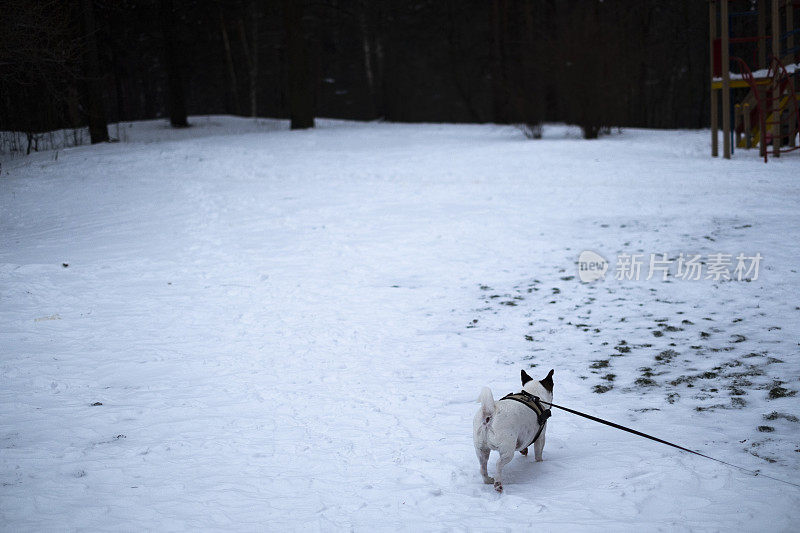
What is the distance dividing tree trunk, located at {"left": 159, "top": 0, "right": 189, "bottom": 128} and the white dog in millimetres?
24584

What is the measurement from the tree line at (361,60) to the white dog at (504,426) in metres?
13.8

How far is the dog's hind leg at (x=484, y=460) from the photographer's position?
12.6 feet

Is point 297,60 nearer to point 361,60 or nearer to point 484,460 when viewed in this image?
point 484,460

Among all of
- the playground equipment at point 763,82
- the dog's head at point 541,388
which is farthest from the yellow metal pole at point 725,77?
the dog's head at point 541,388

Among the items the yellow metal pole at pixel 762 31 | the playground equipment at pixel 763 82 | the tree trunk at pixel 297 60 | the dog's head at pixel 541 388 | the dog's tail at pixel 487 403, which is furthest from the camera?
the tree trunk at pixel 297 60

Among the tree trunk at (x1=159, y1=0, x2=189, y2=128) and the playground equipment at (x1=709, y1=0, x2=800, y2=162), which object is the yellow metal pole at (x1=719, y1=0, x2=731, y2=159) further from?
the tree trunk at (x1=159, y1=0, x2=189, y2=128)

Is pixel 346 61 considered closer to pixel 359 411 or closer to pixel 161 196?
pixel 161 196

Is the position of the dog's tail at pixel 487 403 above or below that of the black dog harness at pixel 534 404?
above

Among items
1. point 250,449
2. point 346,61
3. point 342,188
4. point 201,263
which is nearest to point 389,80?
point 346,61

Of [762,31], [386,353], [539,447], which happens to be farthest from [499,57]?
[539,447]

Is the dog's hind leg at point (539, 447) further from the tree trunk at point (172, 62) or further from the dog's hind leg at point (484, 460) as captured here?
the tree trunk at point (172, 62)

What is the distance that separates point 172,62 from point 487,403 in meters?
25.4

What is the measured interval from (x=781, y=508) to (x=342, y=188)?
40.6 ft

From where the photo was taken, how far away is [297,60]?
891 inches
